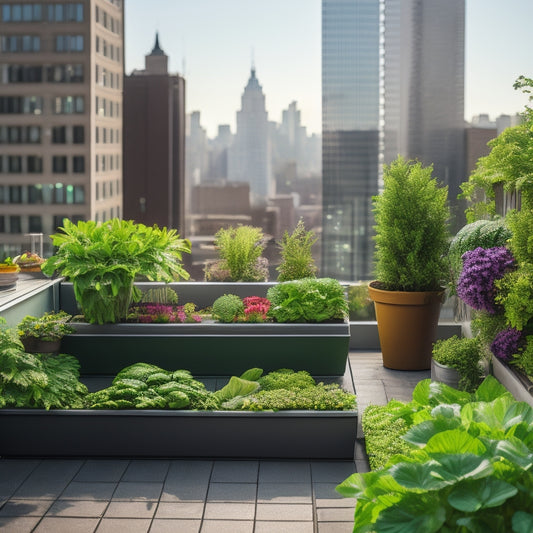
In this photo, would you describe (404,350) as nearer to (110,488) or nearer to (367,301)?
(367,301)

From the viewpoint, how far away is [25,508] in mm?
4305

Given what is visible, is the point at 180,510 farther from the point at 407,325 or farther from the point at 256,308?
the point at 407,325

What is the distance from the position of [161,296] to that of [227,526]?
137 inches

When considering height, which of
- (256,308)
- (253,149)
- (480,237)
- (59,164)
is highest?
(253,149)

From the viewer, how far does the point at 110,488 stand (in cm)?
459

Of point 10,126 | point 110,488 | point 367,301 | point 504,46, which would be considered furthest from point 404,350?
point 10,126

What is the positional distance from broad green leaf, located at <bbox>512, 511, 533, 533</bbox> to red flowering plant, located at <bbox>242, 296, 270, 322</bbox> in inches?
177

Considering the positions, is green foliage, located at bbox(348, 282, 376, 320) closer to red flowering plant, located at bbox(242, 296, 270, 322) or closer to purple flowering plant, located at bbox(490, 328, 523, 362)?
red flowering plant, located at bbox(242, 296, 270, 322)

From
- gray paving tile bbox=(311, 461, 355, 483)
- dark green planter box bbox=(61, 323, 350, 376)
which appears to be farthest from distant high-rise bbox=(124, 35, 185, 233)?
gray paving tile bbox=(311, 461, 355, 483)

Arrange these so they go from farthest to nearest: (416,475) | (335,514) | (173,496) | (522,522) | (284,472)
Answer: (284,472)
(173,496)
(335,514)
(416,475)
(522,522)

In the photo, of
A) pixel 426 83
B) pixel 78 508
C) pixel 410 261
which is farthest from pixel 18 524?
pixel 426 83

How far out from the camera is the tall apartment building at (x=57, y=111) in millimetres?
9766

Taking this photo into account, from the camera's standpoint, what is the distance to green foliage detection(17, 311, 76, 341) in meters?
6.09

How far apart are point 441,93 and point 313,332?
14.0ft
